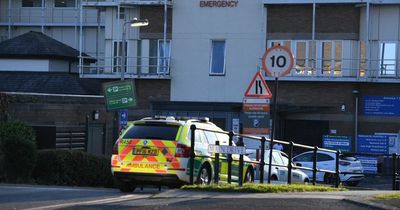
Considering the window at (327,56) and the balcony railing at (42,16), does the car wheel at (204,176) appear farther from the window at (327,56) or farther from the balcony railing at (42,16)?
the balcony railing at (42,16)

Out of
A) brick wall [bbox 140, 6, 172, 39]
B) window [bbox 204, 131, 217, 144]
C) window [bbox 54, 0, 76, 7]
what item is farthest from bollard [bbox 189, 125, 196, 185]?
window [bbox 54, 0, 76, 7]

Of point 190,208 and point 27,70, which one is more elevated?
point 27,70

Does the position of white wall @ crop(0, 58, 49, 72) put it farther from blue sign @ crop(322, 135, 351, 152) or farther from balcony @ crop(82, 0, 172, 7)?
blue sign @ crop(322, 135, 351, 152)

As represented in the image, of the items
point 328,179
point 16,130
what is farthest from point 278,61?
point 328,179

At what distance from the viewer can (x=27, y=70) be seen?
43938 mm

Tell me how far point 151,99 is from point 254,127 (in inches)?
986

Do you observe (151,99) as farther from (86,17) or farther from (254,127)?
(254,127)

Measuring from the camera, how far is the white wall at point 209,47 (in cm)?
3878

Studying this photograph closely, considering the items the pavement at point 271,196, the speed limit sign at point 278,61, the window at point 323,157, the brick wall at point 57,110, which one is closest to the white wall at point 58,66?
the brick wall at point 57,110

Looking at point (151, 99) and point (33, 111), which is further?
point (151, 99)

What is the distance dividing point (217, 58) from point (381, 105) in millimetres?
9474

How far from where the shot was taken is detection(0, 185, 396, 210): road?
10852 mm

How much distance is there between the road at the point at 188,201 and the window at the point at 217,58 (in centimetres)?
2661

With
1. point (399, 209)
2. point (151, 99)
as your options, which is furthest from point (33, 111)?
point (399, 209)
